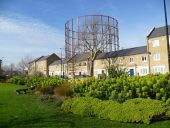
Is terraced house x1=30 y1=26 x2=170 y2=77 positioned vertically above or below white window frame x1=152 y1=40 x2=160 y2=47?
below

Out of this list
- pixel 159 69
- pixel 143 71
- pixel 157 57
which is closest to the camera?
pixel 159 69

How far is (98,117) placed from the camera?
10391 mm

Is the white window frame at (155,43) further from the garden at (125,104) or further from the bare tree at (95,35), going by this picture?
the garden at (125,104)

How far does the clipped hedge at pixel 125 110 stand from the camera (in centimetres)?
918

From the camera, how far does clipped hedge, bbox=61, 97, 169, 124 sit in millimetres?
9180

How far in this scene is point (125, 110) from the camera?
379 inches

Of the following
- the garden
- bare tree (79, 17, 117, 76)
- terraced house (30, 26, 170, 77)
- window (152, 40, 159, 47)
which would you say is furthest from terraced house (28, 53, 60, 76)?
the garden

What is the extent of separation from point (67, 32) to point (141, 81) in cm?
2206

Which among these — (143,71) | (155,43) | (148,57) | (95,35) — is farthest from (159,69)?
(95,35)

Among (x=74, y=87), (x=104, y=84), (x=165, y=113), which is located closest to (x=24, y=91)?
(x=74, y=87)

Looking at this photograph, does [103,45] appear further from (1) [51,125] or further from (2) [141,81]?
(1) [51,125]

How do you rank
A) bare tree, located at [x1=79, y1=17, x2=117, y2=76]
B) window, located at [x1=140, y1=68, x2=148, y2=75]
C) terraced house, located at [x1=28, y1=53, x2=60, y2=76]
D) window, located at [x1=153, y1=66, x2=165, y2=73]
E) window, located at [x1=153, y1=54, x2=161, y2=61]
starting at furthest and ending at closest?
terraced house, located at [x1=28, y1=53, x2=60, y2=76] < window, located at [x1=140, y1=68, x2=148, y2=75] < window, located at [x1=153, y1=54, x2=161, y2=61] < window, located at [x1=153, y1=66, x2=165, y2=73] < bare tree, located at [x1=79, y1=17, x2=117, y2=76]

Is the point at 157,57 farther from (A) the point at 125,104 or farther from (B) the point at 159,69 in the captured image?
(A) the point at 125,104

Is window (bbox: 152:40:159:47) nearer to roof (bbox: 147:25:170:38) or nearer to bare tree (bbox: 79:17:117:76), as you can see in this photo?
roof (bbox: 147:25:170:38)
